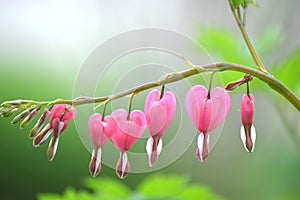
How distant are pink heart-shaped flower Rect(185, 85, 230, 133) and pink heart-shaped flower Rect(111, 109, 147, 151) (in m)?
0.09

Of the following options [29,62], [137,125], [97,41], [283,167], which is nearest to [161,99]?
[137,125]

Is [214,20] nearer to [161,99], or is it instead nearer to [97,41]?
[97,41]

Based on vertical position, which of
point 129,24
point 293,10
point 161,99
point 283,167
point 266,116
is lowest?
point 161,99

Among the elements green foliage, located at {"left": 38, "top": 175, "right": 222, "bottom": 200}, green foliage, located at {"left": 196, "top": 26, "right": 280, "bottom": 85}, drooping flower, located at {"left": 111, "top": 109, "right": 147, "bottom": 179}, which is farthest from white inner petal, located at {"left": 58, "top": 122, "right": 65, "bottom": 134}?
green foliage, located at {"left": 196, "top": 26, "right": 280, "bottom": 85}

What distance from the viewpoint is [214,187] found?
17.3ft

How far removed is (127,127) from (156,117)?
0.06 metres

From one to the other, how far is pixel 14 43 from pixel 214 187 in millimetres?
Result: 2393

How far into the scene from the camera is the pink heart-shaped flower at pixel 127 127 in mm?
994

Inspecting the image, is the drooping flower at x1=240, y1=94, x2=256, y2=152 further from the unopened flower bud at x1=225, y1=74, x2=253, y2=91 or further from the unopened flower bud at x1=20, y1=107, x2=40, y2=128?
the unopened flower bud at x1=20, y1=107, x2=40, y2=128

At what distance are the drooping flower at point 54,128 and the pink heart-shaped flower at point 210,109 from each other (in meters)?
0.23

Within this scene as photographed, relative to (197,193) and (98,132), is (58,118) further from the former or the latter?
(197,193)

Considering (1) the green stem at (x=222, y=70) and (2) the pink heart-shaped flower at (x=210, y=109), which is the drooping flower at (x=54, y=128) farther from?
(2) the pink heart-shaped flower at (x=210, y=109)

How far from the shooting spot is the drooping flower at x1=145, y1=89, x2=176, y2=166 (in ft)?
3.14

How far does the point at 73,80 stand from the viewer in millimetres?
4875
